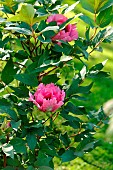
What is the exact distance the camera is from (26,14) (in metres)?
1.73

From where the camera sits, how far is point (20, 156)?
2420 mm

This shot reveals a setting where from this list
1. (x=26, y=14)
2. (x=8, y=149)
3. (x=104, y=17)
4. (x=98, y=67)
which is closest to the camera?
(x=26, y=14)

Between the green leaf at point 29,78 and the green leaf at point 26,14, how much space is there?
0.84 ft

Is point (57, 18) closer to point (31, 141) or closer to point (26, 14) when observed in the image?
point (26, 14)

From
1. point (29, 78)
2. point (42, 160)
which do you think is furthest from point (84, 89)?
point (42, 160)

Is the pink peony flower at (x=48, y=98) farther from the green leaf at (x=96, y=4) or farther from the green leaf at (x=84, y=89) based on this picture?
the green leaf at (x=96, y=4)

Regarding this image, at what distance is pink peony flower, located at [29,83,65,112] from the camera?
180 centimetres

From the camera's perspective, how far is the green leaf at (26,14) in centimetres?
168

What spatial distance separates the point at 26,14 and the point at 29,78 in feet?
1.05

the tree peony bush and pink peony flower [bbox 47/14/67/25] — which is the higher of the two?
pink peony flower [bbox 47/14/67/25]

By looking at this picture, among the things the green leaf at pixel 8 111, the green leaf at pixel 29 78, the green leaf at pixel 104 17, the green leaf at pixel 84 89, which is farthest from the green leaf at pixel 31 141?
the green leaf at pixel 104 17

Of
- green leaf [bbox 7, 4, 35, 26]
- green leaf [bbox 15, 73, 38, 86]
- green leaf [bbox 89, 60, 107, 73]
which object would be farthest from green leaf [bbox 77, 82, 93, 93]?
green leaf [bbox 7, 4, 35, 26]

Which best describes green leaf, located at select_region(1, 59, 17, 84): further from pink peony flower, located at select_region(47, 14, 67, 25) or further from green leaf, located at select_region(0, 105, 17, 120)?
pink peony flower, located at select_region(47, 14, 67, 25)

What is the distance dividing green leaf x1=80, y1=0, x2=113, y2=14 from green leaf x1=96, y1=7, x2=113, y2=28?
0.20 ft
